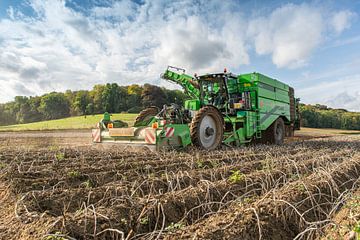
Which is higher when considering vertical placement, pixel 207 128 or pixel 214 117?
pixel 214 117

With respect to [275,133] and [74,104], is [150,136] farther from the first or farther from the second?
[74,104]

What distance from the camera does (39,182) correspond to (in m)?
3.70

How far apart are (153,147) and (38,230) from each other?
14.7 feet

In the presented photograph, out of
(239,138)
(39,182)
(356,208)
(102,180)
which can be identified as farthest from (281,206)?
(239,138)

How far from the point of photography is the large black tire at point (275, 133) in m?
10.6

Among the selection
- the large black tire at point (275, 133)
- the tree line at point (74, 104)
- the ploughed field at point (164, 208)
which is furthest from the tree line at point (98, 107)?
the ploughed field at point (164, 208)

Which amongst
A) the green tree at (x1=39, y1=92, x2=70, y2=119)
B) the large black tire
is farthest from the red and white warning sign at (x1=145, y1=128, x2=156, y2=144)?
the green tree at (x1=39, y1=92, x2=70, y2=119)

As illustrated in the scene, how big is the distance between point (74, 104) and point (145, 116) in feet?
161

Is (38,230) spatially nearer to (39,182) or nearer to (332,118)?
(39,182)

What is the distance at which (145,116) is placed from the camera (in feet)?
29.3

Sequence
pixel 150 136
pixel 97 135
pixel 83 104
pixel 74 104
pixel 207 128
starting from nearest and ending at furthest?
1. pixel 150 136
2. pixel 207 128
3. pixel 97 135
4. pixel 83 104
5. pixel 74 104

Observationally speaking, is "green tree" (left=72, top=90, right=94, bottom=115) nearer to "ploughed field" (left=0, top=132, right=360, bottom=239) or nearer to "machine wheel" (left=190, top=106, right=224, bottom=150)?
"machine wheel" (left=190, top=106, right=224, bottom=150)

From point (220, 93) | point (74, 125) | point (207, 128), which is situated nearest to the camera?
point (207, 128)

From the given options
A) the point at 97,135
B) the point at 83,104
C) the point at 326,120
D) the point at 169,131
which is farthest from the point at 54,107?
the point at 169,131
